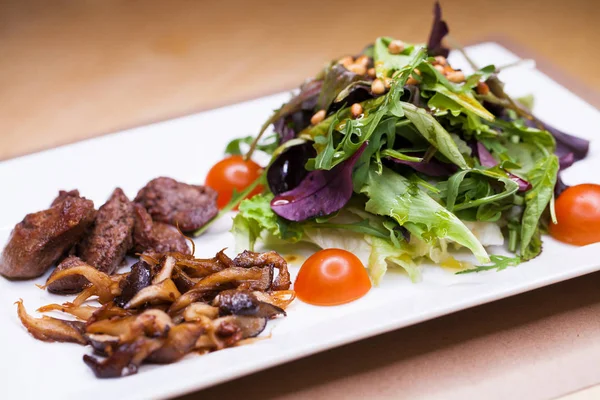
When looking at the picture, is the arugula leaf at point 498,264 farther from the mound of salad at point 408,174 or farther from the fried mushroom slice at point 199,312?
the fried mushroom slice at point 199,312

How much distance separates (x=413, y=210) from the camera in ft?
→ 11.7

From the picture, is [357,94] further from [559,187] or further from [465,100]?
[559,187]

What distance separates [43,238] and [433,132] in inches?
77.7

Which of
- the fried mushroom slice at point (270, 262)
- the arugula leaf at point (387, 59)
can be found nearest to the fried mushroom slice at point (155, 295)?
the fried mushroom slice at point (270, 262)

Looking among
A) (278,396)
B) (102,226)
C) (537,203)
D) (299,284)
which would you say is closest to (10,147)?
(102,226)

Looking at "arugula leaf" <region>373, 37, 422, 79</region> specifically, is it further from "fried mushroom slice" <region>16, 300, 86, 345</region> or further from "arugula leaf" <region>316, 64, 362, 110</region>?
"fried mushroom slice" <region>16, 300, 86, 345</region>

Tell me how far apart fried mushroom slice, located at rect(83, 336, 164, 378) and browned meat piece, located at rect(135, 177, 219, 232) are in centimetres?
113

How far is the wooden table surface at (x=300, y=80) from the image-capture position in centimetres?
303

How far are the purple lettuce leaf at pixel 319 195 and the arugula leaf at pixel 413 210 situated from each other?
118 mm

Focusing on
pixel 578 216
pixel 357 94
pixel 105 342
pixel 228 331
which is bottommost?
pixel 578 216

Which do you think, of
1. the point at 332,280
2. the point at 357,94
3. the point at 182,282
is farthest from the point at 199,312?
the point at 357,94

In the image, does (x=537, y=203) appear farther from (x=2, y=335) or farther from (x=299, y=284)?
(x=2, y=335)

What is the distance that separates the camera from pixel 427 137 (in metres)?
3.68

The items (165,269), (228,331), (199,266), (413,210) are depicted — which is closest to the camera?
(228,331)
